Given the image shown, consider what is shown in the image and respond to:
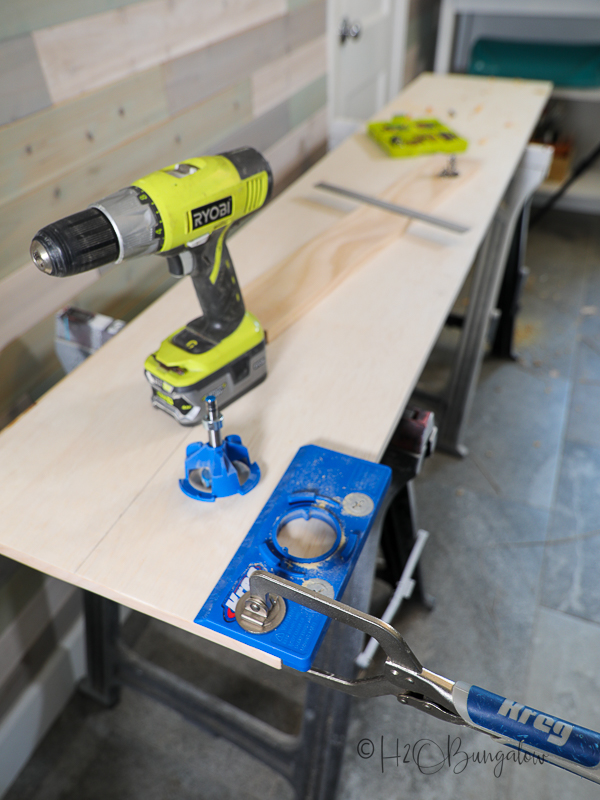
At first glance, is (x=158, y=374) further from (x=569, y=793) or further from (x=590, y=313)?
(x=590, y=313)

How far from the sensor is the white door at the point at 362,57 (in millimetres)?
1995

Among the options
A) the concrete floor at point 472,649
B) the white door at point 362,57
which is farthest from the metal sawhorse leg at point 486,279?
the white door at point 362,57

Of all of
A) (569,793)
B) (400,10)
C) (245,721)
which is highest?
(400,10)

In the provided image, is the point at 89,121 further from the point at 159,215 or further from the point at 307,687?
the point at 307,687

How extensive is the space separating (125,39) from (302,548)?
1012 mm

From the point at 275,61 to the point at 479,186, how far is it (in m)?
0.75

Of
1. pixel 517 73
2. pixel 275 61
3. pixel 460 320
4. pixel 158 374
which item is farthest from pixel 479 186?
pixel 517 73

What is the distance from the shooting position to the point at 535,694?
51.6 inches

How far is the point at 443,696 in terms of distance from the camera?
0.52m

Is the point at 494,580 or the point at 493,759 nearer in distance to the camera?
the point at 493,759

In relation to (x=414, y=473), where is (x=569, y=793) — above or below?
below

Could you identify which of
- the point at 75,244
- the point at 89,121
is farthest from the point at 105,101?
the point at 75,244

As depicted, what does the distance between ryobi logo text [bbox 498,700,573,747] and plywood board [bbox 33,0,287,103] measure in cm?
108

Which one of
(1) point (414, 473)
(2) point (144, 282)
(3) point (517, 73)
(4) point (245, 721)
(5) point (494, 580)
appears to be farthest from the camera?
(3) point (517, 73)
